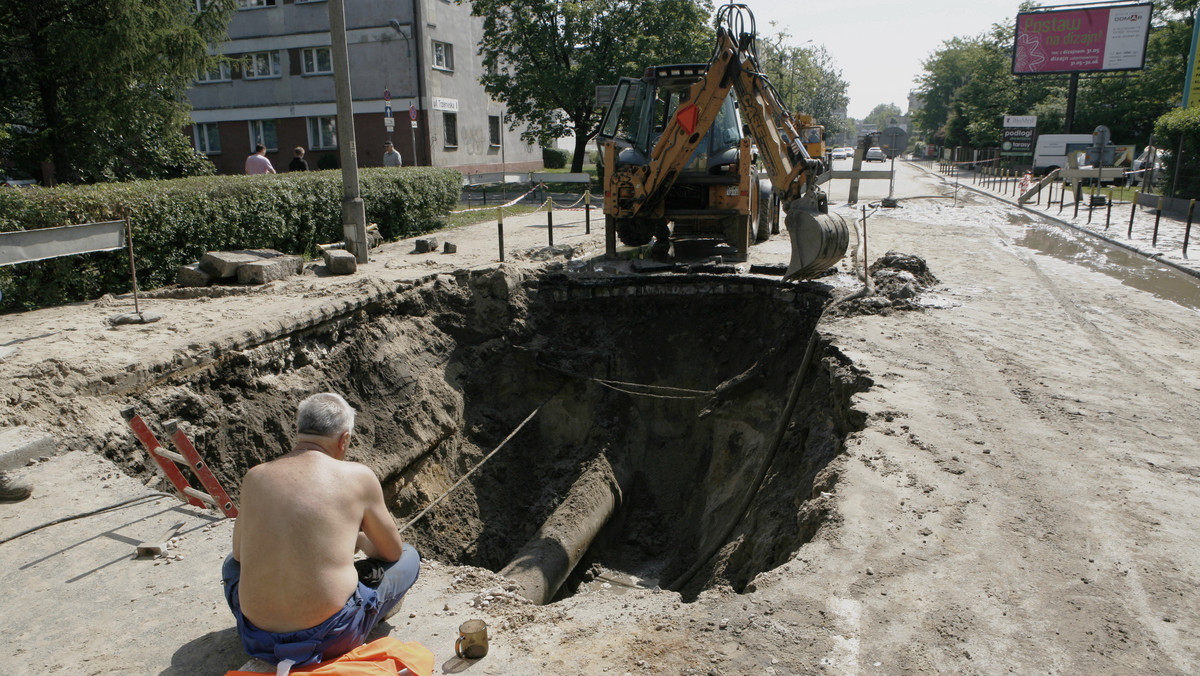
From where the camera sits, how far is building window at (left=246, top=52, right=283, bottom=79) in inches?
1145

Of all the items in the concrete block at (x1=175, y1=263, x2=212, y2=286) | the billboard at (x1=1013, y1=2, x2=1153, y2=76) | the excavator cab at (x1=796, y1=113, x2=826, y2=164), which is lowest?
the concrete block at (x1=175, y1=263, x2=212, y2=286)

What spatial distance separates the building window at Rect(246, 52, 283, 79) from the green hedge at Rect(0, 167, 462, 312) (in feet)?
63.5

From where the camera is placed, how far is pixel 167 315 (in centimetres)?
784

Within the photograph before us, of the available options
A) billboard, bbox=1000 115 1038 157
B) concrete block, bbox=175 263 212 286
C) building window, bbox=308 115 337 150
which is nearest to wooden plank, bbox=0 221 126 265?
concrete block, bbox=175 263 212 286

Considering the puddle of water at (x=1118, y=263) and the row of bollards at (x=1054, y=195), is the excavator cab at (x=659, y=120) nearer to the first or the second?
the puddle of water at (x=1118, y=263)

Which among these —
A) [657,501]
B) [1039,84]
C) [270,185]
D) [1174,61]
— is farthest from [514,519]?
[1039,84]

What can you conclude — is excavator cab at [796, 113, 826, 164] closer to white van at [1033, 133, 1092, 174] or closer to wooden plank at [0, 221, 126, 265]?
wooden plank at [0, 221, 126, 265]

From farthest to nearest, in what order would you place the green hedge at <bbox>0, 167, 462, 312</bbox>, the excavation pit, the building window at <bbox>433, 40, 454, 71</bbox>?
the building window at <bbox>433, 40, 454, 71</bbox> < the green hedge at <bbox>0, 167, 462, 312</bbox> < the excavation pit

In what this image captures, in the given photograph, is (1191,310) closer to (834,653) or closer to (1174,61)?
(834,653)

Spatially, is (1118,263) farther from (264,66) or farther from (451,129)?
(264,66)

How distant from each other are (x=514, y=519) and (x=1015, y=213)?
19890mm

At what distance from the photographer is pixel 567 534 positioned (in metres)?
7.36

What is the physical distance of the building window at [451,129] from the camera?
28938mm

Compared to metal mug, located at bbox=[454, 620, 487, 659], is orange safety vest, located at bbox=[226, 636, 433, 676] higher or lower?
higher
